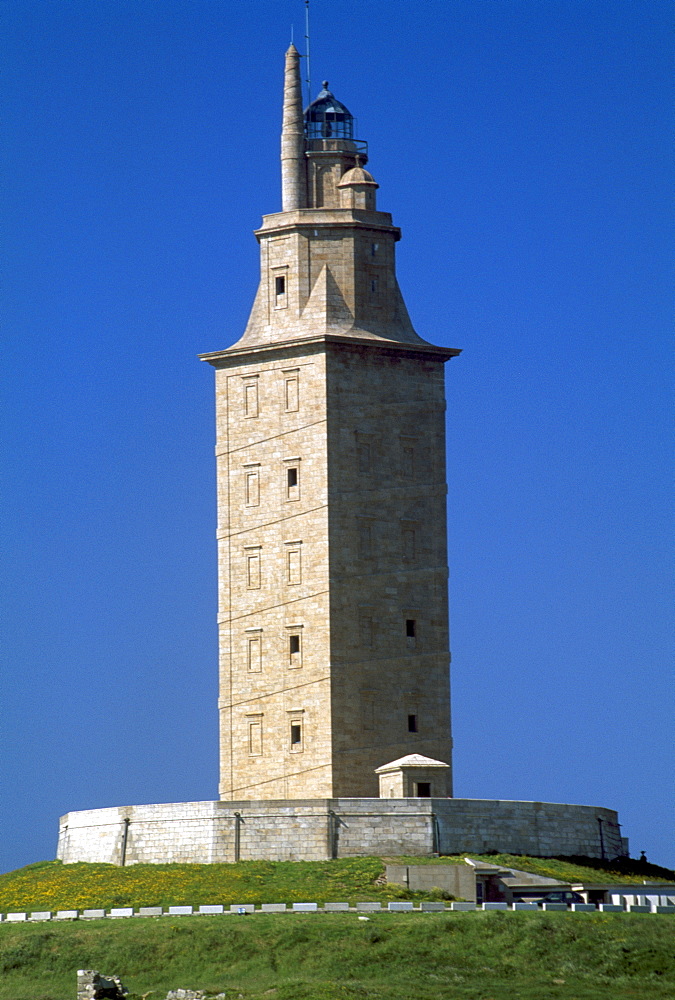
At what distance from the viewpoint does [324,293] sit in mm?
71000

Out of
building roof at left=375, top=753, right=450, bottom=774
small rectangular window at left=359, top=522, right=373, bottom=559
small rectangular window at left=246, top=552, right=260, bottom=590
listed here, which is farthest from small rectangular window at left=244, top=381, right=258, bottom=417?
building roof at left=375, top=753, right=450, bottom=774

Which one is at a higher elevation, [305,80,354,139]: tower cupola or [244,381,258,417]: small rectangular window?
[305,80,354,139]: tower cupola

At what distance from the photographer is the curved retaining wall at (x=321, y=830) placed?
207ft

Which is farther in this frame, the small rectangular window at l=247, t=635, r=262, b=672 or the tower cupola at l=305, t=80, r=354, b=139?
the tower cupola at l=305, t=80, r=354, b=139

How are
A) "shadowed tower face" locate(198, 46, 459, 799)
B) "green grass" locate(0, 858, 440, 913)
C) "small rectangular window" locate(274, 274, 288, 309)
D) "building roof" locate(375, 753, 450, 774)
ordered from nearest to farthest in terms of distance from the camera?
"green grass" locate(0, 858, 440, 913) < "building roof" locate(375, 753, 450, 774) < "shadowed tower face" locate(198, 46, 459, 799) < "small rectangular window" locate(274, 274, 288, 309)

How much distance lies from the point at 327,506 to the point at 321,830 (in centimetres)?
1039

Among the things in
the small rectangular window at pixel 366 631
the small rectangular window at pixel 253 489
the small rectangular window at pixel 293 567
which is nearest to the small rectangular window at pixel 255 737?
the small rectangular window at pixel 366 631

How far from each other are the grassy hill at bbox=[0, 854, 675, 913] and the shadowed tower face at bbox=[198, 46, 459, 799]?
18.7ft

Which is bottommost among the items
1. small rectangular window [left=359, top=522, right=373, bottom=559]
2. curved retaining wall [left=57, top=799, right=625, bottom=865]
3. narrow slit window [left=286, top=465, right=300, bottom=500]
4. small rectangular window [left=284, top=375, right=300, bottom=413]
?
curved retaining wall [left=57, top=799, right=625, bottom=865]

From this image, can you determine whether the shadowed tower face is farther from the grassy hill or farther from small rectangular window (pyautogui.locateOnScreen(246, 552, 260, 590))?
the grassy hill

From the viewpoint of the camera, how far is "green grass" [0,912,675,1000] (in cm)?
5144

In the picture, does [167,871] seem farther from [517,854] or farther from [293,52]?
[293,52]

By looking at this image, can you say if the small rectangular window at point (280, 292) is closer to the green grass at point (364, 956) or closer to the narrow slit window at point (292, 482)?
the narrow slit window at point (292, 482)

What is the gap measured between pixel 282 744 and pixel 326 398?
10.0 m
